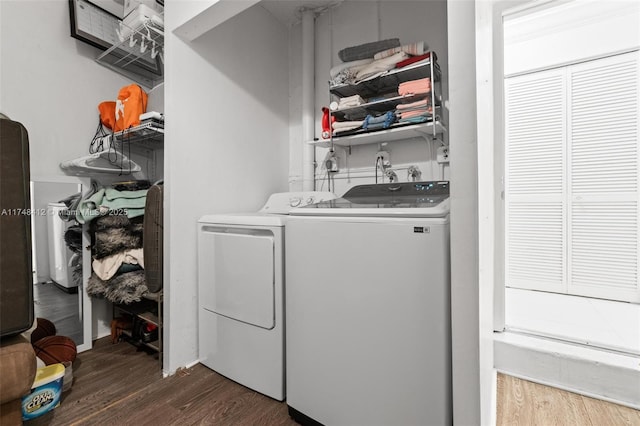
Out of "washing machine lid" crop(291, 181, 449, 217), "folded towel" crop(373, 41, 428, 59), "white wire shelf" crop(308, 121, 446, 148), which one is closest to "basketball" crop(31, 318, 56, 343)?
"washing machine lid" crop(291, 181, 449, 217)

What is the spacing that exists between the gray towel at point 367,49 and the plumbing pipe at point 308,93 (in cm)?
49

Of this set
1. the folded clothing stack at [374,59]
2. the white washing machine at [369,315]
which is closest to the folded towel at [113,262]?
the white washing machine at [369,315]

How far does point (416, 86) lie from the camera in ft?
5.49

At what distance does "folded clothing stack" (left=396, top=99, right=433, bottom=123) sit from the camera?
1.67m

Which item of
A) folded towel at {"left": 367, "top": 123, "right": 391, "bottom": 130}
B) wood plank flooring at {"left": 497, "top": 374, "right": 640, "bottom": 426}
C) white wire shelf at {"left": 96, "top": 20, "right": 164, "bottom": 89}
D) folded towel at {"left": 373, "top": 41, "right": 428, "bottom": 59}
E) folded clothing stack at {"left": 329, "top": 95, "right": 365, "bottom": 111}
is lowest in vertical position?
wood plank flooring at {"left": 497, "top": 374, "right": 640, "bottom": 426}

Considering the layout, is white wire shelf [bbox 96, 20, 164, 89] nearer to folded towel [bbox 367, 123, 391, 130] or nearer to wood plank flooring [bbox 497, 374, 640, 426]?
folded towel [bbox 367, 123, 391, 130]

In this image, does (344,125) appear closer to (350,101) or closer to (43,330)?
(350,101)

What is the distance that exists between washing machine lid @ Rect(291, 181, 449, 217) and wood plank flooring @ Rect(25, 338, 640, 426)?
1004 mm

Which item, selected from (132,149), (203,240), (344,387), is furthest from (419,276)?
(132,149)

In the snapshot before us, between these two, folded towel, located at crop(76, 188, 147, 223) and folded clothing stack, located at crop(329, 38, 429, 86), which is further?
folded towel, located at crop(76, 188, 147, 223)

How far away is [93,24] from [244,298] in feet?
7.50

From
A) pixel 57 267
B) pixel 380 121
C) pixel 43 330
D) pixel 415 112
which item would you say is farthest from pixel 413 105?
pixel 43 330

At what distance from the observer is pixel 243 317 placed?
1559 millimetres

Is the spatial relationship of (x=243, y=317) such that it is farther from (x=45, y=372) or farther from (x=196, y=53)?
(x=196, y=53)
